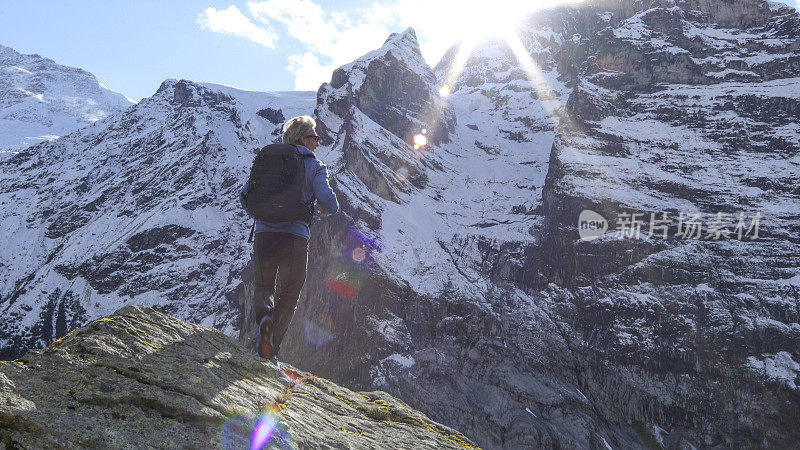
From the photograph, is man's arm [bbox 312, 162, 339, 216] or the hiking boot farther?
the hiking boot

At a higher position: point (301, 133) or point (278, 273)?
point (301, 133)

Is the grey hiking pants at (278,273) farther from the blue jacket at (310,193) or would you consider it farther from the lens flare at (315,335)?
the lens flare at (315,335)

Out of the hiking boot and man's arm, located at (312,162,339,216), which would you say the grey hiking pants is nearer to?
the hiking boot

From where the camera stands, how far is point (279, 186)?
7863 mm

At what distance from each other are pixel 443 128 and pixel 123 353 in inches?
7662

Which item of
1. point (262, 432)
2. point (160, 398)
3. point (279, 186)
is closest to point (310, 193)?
point (279, 186)

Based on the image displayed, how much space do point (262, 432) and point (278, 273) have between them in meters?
3.27

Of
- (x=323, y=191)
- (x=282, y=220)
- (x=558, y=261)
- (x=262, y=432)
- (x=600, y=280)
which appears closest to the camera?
(x=262, y=432)

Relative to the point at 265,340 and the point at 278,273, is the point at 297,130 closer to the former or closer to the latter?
the point at 278,273

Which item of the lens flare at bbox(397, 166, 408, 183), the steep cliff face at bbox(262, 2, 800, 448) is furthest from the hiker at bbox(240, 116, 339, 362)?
the lens flare at bbox(397, 166, 408, 183)

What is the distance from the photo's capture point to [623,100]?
569 feet

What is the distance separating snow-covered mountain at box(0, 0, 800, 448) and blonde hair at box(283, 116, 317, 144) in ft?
332

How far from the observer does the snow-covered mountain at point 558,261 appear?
11106 centimetres

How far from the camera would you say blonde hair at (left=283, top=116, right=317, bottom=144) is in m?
8.30
